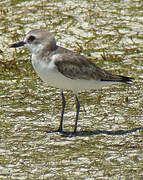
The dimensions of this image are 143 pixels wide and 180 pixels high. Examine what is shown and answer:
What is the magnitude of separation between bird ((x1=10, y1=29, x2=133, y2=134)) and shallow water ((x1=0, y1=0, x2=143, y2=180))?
698mm

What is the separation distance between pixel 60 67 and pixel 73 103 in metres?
2.03

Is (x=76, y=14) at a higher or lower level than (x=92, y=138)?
higher

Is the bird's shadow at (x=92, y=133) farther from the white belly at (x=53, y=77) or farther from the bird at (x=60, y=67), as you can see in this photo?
the white belly at (x=53, y=77)

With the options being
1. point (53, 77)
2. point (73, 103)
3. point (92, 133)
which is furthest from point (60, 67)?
point (73, 103)

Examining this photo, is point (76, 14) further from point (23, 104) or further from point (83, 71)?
point (83, 71)

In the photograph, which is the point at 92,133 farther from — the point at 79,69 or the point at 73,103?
the point at 73,103

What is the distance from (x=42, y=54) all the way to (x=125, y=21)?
6859mm

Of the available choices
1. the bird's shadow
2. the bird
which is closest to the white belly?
the bird

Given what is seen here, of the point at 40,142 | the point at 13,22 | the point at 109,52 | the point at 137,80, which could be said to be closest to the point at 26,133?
the point at 40,142

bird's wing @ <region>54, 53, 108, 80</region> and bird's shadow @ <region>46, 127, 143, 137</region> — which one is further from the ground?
bird's wing @ <region>54, 53, 108, 80</region>

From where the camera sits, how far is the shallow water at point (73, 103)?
23.5ft

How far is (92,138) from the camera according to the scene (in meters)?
8.12

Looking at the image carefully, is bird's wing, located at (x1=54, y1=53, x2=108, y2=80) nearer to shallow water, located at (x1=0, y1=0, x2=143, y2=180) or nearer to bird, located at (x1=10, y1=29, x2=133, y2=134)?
bird, located at (x1=10, y1=29, x2=133, y2=134)

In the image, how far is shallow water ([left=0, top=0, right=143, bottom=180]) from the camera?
23.5 ft
